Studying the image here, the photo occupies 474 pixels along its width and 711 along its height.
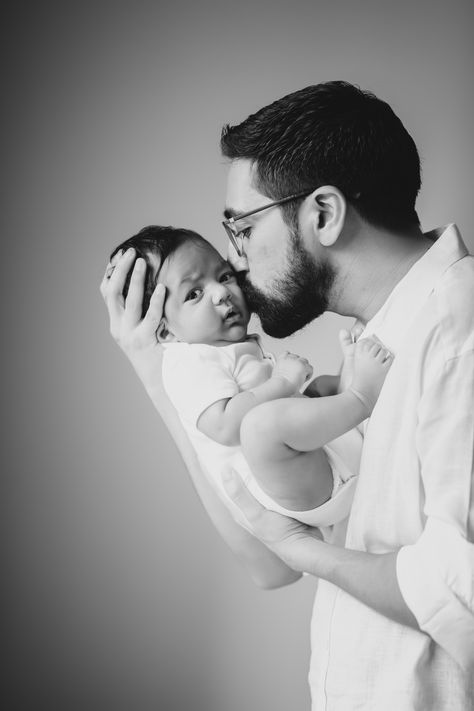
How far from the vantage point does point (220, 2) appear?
110 inches

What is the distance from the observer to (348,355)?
5.55 feet

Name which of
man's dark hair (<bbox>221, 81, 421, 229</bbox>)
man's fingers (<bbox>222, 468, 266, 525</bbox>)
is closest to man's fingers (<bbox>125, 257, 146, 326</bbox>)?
man's dark hair (<bbox>221, 81, 421, 229</bbox>)

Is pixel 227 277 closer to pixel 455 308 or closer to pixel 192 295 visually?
pixel 192 295

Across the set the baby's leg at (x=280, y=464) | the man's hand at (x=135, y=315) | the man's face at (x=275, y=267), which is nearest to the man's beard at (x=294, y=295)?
the man's face at (x=275, y=267)

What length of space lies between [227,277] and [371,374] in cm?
52

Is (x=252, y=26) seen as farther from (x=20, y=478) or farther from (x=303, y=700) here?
(x=303, y=700)

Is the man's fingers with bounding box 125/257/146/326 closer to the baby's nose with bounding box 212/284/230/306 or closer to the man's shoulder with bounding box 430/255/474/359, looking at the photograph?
the baby's nose with bounding box 212/284/230/306

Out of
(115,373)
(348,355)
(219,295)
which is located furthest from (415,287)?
(115,373)

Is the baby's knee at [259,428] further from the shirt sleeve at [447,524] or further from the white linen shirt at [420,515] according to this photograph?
the shirt sleeve at [447,524]

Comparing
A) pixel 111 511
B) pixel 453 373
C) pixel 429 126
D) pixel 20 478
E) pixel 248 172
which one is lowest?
pixel 111 511

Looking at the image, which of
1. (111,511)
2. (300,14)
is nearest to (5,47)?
(300,14)

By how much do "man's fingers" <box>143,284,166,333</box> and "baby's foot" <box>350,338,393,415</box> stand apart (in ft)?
1.69

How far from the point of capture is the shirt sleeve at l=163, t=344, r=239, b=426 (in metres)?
1.64

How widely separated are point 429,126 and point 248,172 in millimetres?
1004
